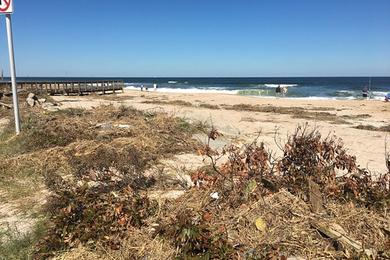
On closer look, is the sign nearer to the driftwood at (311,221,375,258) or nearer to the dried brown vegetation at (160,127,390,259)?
the dried brown vegetation at (160,127,390,259)

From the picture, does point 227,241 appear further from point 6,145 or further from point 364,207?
point 6,145

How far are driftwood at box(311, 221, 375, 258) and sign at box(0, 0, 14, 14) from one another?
6.70 m

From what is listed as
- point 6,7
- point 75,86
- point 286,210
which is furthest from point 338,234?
point 75,86

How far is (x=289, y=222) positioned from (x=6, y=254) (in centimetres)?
255

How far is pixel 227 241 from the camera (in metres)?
3.04

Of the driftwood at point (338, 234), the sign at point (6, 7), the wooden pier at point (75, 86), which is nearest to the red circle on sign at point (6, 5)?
the sign at point (6, 7)

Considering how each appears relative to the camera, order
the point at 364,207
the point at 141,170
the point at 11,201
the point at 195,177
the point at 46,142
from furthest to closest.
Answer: the point at 46,142 < the point at 141,170 < the point at 11,201 < the point at 195,177 < the point at 364,207

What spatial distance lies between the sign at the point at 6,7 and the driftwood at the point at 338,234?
6.70 metres

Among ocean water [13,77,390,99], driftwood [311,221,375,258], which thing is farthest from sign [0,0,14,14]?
ocean water [13,77,390,99]

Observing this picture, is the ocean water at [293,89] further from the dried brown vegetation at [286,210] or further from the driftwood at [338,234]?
the driftwood at [338,234]

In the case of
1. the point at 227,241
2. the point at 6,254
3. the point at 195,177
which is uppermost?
the point at 195,177

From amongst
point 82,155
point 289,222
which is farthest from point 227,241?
point 82,155

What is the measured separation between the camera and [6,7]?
23.4 feet

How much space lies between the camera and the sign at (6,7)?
7105 mm
